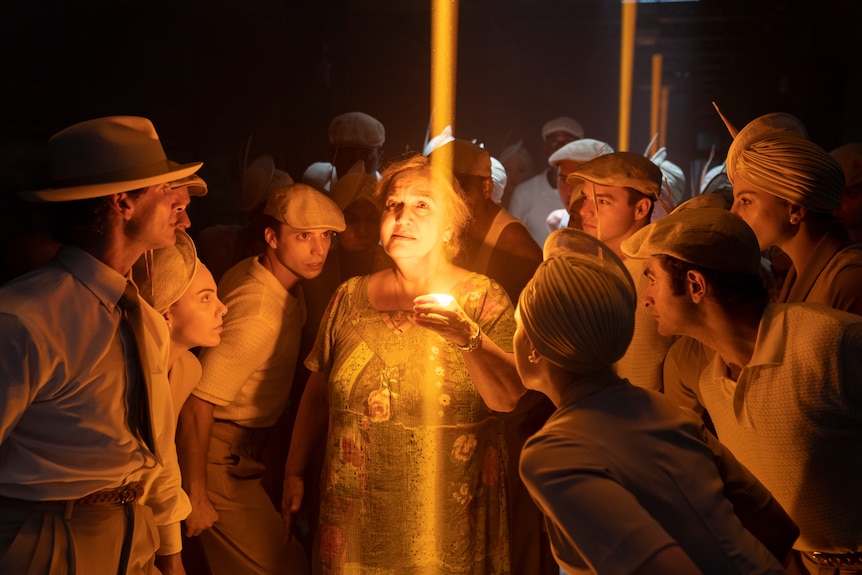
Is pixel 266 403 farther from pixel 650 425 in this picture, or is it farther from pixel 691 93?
pixel 691 93

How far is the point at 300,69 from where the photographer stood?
30.9ft

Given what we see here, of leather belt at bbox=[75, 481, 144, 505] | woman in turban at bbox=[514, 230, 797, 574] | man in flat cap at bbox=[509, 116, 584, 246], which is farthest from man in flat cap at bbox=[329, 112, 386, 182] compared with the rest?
woman in turban at bbox=[514, 230, 797, 574]

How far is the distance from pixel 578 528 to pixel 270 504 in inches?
97.3

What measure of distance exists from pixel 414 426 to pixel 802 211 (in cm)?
166

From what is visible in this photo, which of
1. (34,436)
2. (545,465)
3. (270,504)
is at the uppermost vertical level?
(545,465)

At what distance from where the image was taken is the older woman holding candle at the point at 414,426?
11.6 feet

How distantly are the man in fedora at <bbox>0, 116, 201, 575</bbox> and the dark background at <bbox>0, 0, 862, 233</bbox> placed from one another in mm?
4431

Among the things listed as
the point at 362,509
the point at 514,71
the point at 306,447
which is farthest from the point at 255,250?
the point at 514,71

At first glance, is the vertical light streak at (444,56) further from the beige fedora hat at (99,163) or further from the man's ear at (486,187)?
the beige fedora hat at (99,163)

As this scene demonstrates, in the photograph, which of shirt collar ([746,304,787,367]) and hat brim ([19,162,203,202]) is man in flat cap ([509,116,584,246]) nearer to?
shirt collar ([746,304,787,367])

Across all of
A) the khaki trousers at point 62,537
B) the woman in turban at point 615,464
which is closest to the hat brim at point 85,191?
the khaki trousers at point 62,537

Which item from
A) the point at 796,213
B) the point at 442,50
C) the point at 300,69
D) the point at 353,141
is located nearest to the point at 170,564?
the point at 796,213

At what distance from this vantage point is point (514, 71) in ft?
42.3

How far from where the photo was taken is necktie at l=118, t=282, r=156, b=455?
9.57 feet
